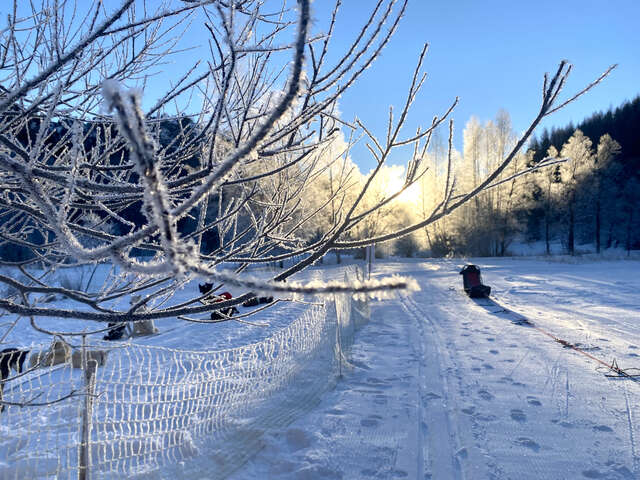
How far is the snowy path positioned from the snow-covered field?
0.01 m

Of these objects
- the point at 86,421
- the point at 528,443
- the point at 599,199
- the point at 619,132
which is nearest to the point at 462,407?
the point at 528,443

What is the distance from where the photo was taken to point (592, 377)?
512 cm

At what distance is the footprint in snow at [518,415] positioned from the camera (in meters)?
4.00

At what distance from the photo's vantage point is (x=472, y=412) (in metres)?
4.19

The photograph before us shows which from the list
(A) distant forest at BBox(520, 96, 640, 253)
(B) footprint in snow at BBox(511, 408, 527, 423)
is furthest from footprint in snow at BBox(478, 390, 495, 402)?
(A) distant forest at BBox(520, 96, 640, 253)

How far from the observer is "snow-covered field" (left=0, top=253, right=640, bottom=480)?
327 cm

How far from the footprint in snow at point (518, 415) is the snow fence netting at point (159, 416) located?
207cm

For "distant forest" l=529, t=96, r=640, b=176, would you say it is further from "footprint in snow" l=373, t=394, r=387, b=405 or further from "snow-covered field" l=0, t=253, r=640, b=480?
"footprint in snow" l=373, t=394, r=387, b=405

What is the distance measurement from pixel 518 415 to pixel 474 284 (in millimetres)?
9058

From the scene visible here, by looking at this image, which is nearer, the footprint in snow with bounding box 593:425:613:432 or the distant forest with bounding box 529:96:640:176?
the footprint in snow with bounding box 593:425:613:432

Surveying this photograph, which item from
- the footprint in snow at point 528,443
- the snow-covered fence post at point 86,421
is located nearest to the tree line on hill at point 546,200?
the footprint in snow at point 528,443

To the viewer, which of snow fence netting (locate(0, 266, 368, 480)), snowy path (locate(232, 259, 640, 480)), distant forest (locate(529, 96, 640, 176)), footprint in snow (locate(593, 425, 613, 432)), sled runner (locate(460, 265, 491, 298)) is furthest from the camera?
distant forest (locate(529, 96, 640, 176))

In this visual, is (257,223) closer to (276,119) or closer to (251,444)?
(276,119)

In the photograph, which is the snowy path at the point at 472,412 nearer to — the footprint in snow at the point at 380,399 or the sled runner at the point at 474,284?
the footprint in snow at the point at 380,399
